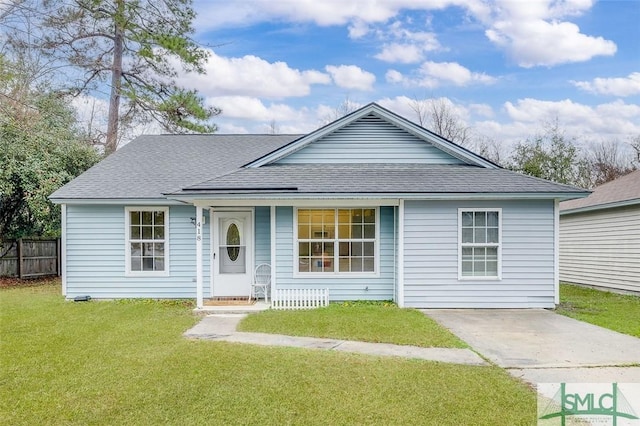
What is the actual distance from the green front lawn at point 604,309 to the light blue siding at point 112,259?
8.76 meters

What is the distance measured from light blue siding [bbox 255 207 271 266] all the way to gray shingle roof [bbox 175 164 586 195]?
1003 mm

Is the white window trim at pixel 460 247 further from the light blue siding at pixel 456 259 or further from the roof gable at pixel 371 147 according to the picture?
the roof gable at pixel 371 147

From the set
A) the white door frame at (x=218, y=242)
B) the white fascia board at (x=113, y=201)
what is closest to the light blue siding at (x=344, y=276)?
the white door frame at (x=218, y=242)

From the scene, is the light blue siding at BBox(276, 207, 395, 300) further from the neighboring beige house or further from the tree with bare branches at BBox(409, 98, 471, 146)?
the tree with bare branches at BBox(409, 98, 471, 146)

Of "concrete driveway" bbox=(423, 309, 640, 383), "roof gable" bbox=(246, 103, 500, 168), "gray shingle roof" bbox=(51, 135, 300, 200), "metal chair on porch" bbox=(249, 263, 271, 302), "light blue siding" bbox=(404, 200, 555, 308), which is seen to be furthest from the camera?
"roof gable" bbox=(246, 103, 500, 168)

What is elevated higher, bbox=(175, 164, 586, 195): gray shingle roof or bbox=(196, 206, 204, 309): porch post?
bbox=(175, 164, 586, 195): gray shingle roof

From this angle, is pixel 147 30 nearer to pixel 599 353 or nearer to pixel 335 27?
pixel 335 27

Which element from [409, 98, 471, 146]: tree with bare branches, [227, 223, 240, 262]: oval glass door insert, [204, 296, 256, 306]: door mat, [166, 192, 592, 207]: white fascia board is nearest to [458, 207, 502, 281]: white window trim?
[166, 192, 592, 207]: white fascia board

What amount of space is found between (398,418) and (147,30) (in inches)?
816

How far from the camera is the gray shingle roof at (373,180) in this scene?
955 cm

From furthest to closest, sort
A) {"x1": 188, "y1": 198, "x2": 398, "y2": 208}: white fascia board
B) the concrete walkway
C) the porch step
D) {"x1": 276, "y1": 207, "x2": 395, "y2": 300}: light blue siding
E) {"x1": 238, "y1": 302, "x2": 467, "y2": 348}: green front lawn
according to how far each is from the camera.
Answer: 1. {"x1": 276, "y1": 207, "x2": 395, "y2": 300}: light blue siding
2. {"x1": 188, "y1": 198, "x2": 398, "y2": 208}: white fascia board
3. the porch step
4. {"x1": 238, "y1": 302, "x2": 467, "y2": 348}: green front lawn
5. the concrete walkway

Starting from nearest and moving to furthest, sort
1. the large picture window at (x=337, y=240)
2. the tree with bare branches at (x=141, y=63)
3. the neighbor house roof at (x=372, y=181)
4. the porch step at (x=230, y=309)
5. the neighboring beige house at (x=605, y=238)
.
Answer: the porch step at (x=230, y=309) < the neighbor house roof at (x=372, y=181) < the large picture window at (x=337, y=240) < the neighboring beige house at (x=605, y=238) < the tree with bare branches at (x=141, y=63)

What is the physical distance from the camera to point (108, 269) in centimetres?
1102

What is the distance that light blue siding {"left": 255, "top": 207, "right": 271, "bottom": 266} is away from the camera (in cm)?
1077
